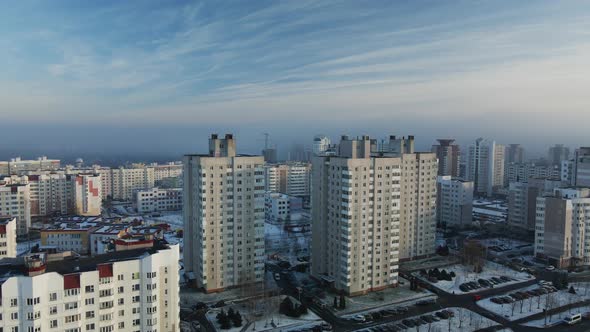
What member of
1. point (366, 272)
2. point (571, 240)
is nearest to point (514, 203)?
point (571, 240)

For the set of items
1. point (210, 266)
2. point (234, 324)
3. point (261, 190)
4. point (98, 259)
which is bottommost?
point (234, 324)

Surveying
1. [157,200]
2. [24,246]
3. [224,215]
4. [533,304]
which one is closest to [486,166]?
[533,304]

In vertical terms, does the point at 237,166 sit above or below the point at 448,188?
above

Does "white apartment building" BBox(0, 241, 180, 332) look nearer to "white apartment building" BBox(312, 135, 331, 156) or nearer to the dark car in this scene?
the dark car

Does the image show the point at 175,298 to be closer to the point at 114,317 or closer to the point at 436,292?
the point at 114,317

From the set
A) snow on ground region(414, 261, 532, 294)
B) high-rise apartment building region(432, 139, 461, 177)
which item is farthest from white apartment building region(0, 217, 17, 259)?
high-rise apartment building region(432, 139, 461, 177)

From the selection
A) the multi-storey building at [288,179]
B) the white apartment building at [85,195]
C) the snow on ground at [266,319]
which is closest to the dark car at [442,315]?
the snow on ground at [266,319]

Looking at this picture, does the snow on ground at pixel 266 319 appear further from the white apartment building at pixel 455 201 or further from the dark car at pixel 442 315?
the white apartment building at pixel 455 201

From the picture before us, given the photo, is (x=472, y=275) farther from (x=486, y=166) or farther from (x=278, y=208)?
(x=486, y=166)
